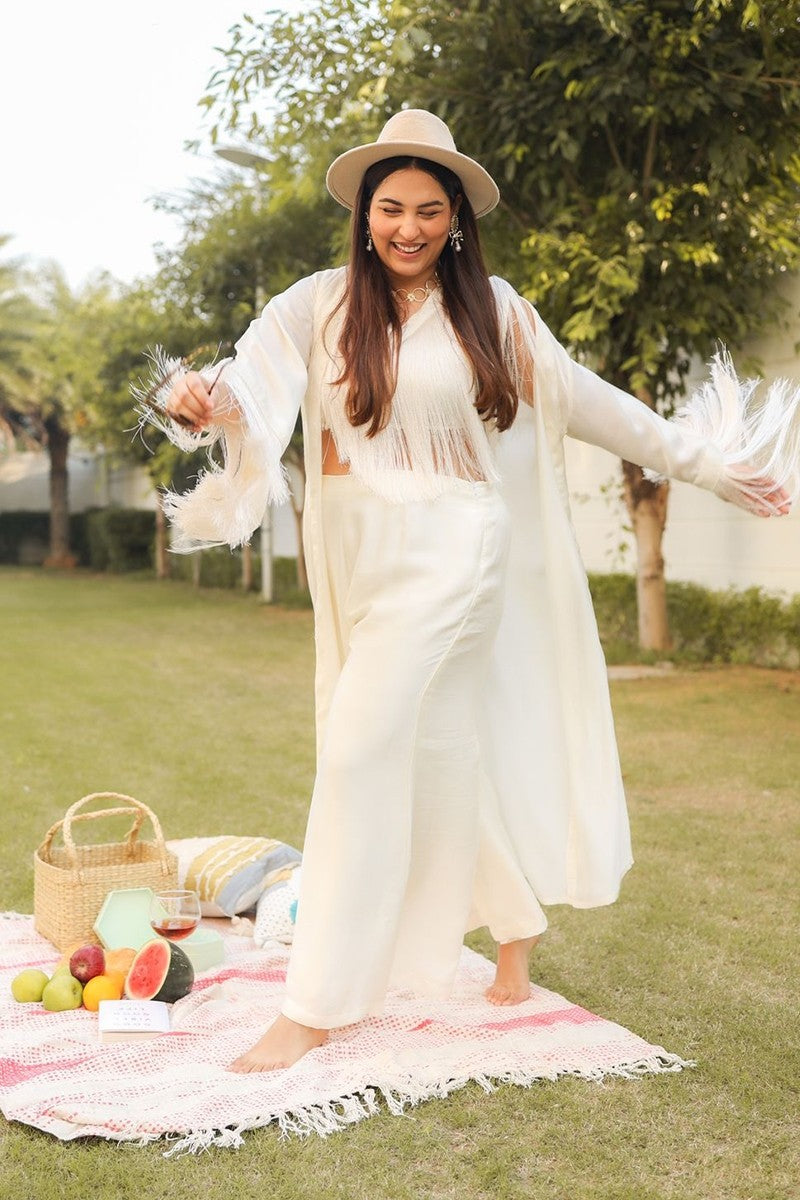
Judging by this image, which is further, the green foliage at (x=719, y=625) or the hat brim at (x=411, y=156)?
the green foliage at (x=719, y=625)

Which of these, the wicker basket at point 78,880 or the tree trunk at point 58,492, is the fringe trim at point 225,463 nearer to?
the wicker basket at point 78,880

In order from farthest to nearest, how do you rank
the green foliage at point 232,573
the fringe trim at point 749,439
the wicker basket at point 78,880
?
the green foliage at point 232,573 < the wicker basket at point 78,880 < the fringe trim at point 749,439

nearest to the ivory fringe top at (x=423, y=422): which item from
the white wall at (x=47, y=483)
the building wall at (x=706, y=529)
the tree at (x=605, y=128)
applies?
the tree at (x=605, y=128)

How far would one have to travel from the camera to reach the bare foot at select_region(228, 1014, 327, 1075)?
9.83 ft

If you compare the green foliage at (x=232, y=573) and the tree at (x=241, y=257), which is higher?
the tree at (x=241, y=257)

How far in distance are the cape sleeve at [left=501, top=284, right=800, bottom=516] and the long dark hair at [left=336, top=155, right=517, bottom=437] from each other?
0.14m

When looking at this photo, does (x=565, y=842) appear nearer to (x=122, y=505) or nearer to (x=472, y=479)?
(x=472, y=479)

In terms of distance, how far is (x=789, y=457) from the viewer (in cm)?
336

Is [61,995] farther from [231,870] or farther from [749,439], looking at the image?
[749,439]

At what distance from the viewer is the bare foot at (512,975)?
3.45 meters

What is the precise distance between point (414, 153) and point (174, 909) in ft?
7.00

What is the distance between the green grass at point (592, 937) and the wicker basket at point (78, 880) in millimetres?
598

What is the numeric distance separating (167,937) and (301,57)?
7.33 meters

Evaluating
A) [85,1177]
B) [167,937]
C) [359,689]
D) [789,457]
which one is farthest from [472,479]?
[85,1177]
